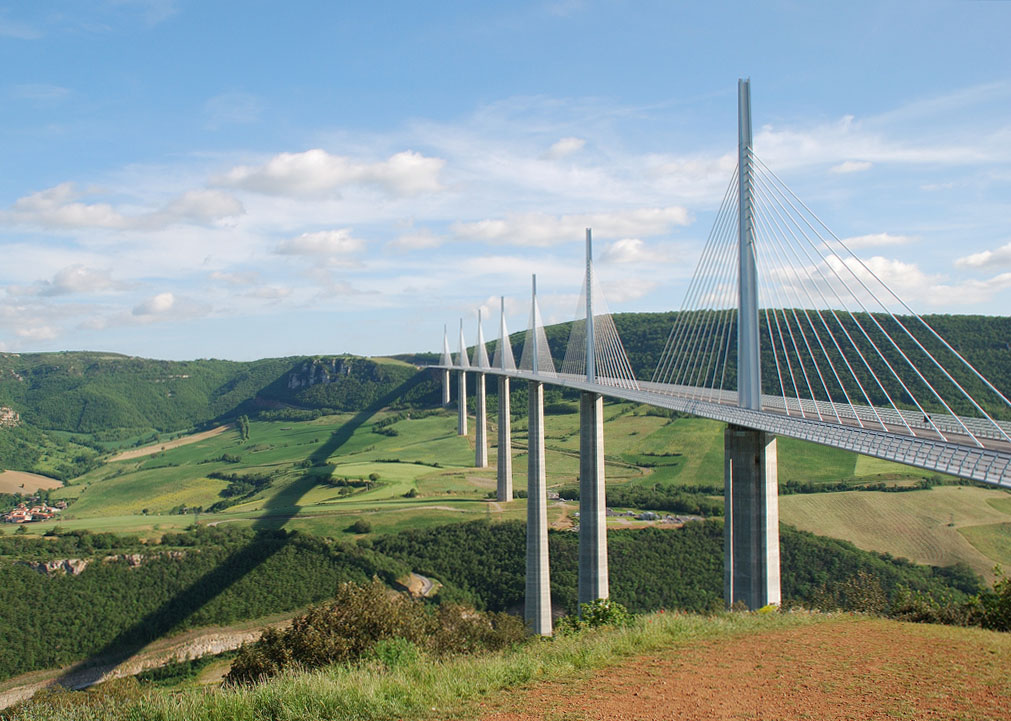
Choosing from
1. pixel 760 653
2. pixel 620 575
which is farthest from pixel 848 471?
pixel 760 653

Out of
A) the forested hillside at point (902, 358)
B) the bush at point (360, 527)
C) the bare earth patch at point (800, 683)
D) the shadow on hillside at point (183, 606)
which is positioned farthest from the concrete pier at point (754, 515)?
the bush at point (360, 527)

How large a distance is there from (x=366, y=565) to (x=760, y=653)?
123 ft

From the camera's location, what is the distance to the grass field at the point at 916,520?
43.2 meters

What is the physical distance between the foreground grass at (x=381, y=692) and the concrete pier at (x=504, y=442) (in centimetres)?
4445

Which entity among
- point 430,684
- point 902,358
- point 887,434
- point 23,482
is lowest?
point 23,482

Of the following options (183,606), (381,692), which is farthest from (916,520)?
(381,692)

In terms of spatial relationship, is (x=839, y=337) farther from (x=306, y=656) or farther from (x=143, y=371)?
Answer: (x=143, y=371)

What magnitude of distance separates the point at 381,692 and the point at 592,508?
26085 millimetres

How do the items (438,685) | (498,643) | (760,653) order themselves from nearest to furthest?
(438,685) → (760,653) → (498,643)

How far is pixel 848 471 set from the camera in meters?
60.5

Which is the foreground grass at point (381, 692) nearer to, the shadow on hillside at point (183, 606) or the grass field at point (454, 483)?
the shadow on hillside at point (183, 606)

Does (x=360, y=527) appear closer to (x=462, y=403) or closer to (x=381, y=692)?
Result: (x=462, y=403)

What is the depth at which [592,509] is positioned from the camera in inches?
1314

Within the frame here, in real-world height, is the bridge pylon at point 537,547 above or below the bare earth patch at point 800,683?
below
